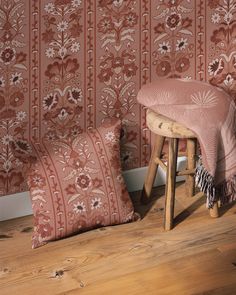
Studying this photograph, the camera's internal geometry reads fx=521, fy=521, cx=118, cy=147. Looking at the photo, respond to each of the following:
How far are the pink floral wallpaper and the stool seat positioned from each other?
0.29 metres

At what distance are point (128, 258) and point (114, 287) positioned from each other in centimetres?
19

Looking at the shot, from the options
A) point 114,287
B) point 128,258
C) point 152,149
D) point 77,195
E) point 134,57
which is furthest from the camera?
point 152,149

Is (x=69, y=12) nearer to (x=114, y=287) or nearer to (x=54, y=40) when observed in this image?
(x=54, y=40)

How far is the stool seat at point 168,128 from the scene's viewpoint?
210 centimetres

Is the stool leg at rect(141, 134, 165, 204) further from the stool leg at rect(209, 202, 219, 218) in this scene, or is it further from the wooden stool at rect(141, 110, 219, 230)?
the stool leg at rect(209, 202, 219, 218)

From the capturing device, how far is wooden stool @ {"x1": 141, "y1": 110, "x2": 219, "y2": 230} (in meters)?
2.12

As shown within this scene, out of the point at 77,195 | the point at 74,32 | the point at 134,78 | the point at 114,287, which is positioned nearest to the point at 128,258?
the point at 114,287

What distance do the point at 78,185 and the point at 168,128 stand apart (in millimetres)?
457

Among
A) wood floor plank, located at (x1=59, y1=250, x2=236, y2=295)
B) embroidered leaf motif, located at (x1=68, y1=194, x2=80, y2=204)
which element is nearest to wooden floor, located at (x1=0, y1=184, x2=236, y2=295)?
wood floor plank, located at (x1=59, y1=250, x2=236, y2=295)

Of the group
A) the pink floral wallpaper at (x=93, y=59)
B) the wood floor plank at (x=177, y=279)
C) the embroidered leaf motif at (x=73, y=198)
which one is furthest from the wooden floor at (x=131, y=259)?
the pink floral wallpaper at (x=93, y=59)

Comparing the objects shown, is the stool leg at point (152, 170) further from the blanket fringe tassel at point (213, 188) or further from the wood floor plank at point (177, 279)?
the wood floor plank at point (177, 279)

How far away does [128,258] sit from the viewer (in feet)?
6.81

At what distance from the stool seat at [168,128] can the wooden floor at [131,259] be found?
44 centimetres

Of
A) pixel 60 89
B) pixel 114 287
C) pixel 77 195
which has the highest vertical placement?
pixel 60 89
